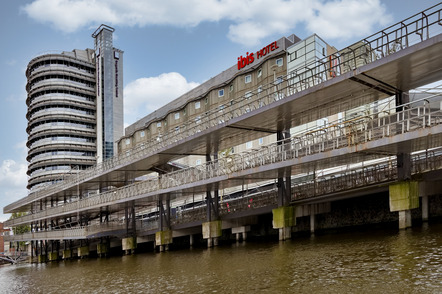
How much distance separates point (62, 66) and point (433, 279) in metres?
103

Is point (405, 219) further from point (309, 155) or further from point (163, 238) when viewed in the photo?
point (163, 238)

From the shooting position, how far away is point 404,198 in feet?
69.5

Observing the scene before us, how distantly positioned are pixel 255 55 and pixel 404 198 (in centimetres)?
3928

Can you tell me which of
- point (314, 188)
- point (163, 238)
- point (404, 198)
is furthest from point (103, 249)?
point (404, 198)

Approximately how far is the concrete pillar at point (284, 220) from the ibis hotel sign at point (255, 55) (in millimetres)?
31294

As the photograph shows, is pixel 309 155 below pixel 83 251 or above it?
above

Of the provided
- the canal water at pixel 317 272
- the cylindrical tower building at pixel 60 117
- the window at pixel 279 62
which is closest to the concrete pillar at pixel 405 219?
the canal water at pixel 317 272

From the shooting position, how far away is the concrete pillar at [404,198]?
2116cm

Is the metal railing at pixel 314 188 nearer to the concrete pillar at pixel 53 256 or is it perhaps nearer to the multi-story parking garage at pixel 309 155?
the multi-story parking garage at pixel 309 155

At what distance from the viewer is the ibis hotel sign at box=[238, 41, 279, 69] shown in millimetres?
54438

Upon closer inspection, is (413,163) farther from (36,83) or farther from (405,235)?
(36,83)

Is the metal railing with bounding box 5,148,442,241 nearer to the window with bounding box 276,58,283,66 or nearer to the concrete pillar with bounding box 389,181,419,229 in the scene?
the concrete pillar with bounding box 389,181,419,229

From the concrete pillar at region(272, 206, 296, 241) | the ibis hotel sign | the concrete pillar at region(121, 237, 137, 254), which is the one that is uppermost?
the ibis hotel sign

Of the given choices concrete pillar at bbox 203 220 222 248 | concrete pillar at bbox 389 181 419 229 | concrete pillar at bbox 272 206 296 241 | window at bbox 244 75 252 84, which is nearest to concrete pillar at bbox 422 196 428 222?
concrete pillar at bbox 389 181 419 229
